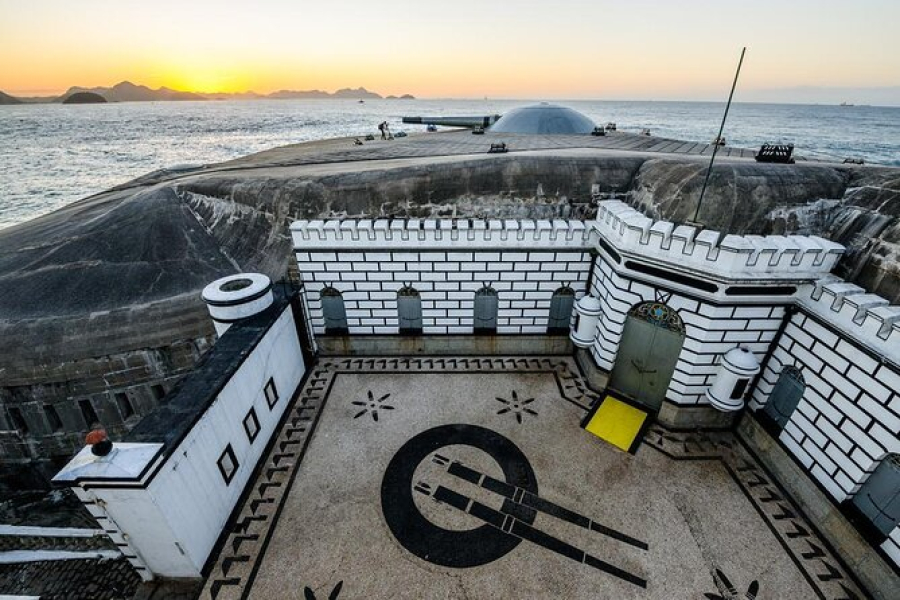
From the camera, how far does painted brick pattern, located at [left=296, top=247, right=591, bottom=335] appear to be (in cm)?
1434

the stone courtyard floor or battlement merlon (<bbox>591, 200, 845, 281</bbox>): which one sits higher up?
battlement merlon (<bbox>591, 200, 845, 281</bbox>)

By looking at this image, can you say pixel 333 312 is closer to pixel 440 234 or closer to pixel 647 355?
pixel 440 234

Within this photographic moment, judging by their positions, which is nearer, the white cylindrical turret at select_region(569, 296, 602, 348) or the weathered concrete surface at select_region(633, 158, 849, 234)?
the weathered concrete surface at select_region(633, 158, 849, 234)

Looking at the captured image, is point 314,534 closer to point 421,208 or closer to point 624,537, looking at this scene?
point 624,537

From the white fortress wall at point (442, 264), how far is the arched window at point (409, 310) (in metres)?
0.22

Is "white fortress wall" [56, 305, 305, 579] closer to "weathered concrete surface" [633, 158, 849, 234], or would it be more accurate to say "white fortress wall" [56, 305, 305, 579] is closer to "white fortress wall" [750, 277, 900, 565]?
"weathered concrete surface" [633, 158, 849, 234]

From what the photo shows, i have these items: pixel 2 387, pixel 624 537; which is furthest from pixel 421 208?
pixel 2 387

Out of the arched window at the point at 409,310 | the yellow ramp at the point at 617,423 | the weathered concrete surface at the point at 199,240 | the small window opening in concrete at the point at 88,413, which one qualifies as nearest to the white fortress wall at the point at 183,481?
the arched window at the point at 409,310

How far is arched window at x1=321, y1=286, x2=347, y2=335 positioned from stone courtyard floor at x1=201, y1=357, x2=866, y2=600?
115 inches

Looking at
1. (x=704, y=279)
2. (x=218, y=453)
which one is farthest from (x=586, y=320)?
(x=218, y=453)

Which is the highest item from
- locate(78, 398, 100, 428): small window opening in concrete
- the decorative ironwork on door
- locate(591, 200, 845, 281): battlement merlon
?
locate(591, 200, 845, 281): battlement merlon

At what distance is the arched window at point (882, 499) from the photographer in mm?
8461

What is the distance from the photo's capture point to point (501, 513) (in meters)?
10.4


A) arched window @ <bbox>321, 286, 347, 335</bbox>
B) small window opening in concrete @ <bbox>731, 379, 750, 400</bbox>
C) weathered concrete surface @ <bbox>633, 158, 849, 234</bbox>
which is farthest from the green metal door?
arched window @ <bbox>321, 286, 347, 335</bbox>
